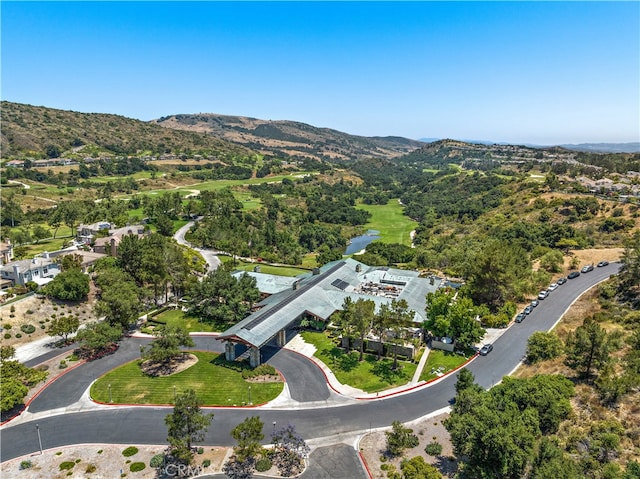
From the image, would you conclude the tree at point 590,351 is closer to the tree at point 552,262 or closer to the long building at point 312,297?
the long building at point 312,297

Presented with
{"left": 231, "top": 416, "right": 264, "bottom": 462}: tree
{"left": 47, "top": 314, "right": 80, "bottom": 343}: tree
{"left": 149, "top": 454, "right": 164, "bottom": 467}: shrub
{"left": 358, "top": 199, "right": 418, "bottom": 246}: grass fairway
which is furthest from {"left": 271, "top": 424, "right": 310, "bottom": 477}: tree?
{"left": 358, "top": 199, "right": 418, "bottom": 246}: grass fairway

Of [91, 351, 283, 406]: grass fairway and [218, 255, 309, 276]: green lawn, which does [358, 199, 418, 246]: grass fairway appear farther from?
[91, 351, 283, 406]: grass fairway

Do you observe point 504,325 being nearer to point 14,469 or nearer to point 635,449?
point 635,449

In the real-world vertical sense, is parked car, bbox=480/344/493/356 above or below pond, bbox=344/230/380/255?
above

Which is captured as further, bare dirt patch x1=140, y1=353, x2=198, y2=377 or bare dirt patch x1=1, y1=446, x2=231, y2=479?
bare dirt patch x1=140, y1=353, x2=198, y2=377

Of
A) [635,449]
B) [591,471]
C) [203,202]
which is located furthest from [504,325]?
[203,202]

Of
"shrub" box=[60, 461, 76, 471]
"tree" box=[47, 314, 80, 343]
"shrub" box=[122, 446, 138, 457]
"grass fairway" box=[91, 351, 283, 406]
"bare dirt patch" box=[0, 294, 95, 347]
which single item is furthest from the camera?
"bare dirt patch" box=[0, 294, 95, 347]
